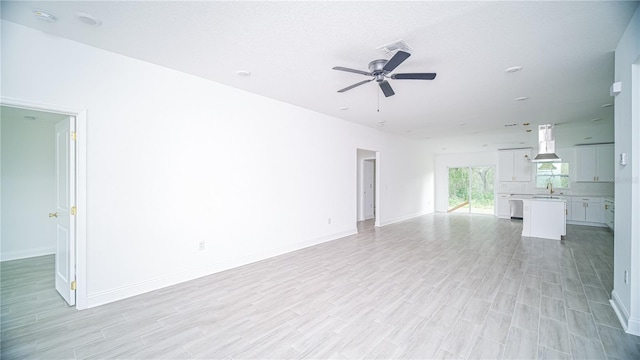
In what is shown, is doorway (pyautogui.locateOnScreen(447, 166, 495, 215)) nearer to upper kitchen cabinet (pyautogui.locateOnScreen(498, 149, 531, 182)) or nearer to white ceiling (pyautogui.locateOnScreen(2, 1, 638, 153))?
upper kitchen cabinet (pyautogui.locateOnScreen(498, 149, 531, 182))

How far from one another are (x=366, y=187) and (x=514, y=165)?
552 centimetres

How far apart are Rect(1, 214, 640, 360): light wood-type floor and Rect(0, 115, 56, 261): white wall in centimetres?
44

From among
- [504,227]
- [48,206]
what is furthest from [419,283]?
[48,206]

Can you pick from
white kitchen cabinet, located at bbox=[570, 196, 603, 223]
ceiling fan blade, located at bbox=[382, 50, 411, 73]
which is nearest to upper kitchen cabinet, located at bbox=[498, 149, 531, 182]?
white kitchen cabinet, located at bbox=[570, 196, 603, 223]

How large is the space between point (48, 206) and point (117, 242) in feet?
10.8

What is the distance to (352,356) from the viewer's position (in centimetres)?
199

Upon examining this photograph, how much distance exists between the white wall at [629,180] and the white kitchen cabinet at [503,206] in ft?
24.8

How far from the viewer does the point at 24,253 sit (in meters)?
4.41

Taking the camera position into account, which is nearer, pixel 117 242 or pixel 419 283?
pixel 117 242

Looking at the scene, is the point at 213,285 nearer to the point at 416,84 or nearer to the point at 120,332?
the point at 120,332

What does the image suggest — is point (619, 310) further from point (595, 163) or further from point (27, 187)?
point (27, 187)

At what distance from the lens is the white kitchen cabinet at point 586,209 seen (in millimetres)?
7477

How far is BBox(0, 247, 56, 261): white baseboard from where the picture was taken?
4246mm

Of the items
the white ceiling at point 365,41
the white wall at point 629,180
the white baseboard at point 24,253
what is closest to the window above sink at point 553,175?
the white ceiling at point 365,41
